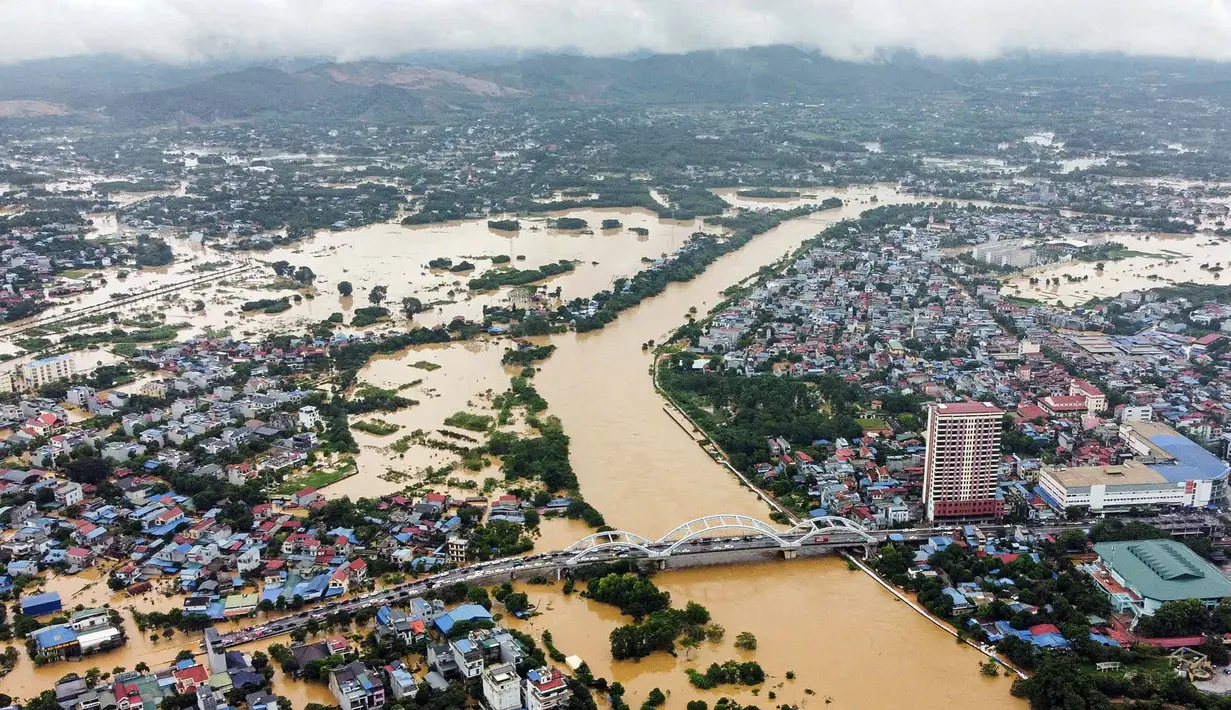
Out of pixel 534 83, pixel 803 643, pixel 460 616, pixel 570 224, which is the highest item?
pixel 534 83

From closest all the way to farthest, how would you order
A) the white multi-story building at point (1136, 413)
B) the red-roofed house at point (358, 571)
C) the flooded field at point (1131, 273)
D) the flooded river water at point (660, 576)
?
the flooded river water at point (660, 576), the red-roofed house at point (358, 571), the white multi-story building at point (1136, 413), the flooded field at point (1131, 273)

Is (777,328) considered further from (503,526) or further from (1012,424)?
(503,526)

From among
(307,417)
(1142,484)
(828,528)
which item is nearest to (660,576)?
(828,528)

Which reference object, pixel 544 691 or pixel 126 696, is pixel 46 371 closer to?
pixel 126 696

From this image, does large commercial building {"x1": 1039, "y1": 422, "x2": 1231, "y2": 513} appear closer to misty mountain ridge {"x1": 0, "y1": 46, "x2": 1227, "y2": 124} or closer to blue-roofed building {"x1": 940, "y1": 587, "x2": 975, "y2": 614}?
blue-roofed building {"x1": 940, "y1": 587, "x2": 975, "y2": 614}

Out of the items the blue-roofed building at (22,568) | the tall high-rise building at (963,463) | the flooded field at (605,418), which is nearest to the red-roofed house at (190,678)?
the blue-roofed building at (22,568)

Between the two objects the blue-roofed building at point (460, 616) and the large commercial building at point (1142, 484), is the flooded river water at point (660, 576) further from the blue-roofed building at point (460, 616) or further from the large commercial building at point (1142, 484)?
the large commercial building at point (1142, 484)
